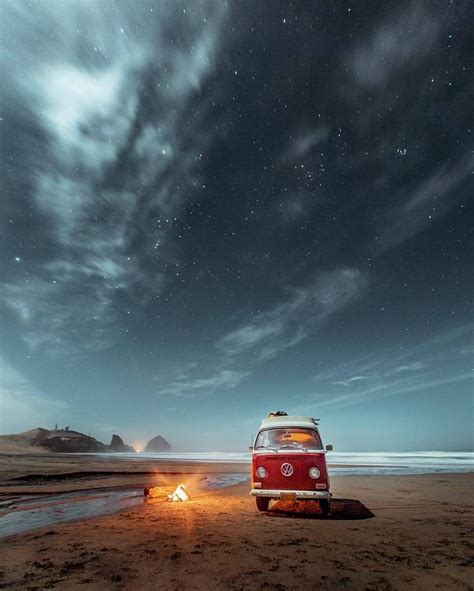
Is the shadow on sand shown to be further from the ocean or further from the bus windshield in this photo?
the ocean

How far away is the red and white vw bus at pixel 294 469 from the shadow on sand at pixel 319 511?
0.32m

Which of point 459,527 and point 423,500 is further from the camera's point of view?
point 423,500

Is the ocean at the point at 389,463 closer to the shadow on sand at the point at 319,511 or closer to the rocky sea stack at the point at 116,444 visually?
the shadow on sand at the point at 319,511

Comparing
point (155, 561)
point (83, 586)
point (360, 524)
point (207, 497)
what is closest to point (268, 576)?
point (155, 561)

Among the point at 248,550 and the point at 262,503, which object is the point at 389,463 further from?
the point at 248,550

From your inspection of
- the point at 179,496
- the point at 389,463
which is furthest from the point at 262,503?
the point at 389,463

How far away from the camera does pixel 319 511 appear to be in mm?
9312

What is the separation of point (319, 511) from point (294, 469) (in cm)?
178

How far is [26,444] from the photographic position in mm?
76812

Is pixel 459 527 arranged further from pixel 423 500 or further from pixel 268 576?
pixel 268 576

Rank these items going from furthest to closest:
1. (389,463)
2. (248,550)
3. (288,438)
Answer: (389,463)
(288,438)
(248,550)

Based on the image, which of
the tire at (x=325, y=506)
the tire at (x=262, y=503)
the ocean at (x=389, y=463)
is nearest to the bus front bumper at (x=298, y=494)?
the tire at (x=325, y=506)

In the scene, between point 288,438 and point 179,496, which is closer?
point 288,438

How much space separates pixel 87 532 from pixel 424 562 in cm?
657
